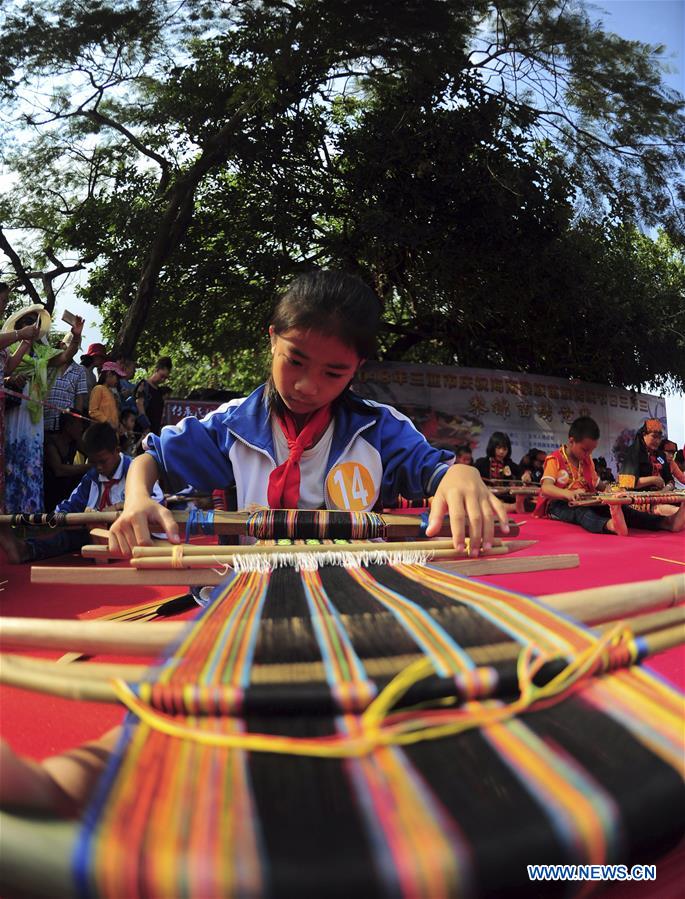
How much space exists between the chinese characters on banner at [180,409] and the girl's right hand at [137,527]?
20.3ft

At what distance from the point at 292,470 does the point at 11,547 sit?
2.43 m

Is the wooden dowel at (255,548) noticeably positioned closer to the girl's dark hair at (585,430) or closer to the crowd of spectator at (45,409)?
the crowd of spectator at (45,409)

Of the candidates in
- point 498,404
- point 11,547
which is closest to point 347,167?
point 498,404

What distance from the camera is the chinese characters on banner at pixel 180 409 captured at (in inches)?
289

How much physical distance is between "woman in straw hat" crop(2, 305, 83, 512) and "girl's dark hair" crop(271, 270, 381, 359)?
9.98 feet

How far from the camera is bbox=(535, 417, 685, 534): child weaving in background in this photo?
4.93m

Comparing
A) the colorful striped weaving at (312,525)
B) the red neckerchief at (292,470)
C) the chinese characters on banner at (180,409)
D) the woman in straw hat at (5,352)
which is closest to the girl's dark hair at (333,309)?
the red neckerchief at (292,470)

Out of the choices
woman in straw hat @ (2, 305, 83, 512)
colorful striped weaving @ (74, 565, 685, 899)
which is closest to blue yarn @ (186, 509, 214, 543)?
colorful striped weaving @ (74, 565, 685, 899)

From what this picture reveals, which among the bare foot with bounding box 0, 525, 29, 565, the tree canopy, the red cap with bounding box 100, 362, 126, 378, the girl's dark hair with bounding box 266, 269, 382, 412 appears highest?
the tree canopy

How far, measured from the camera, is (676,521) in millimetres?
4887

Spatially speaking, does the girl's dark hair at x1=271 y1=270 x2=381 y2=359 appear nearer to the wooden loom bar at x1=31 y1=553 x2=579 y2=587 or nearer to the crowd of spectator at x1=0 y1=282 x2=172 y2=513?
the wooden loom bar at x1=31 y1=553 x2=579 y2=587

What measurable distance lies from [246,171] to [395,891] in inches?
372

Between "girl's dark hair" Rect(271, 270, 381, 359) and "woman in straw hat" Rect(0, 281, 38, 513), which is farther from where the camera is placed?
"woman in straw hat" Rect(0, 281, 38, 513)

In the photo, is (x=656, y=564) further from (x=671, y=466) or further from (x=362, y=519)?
(x=671, y=466)
